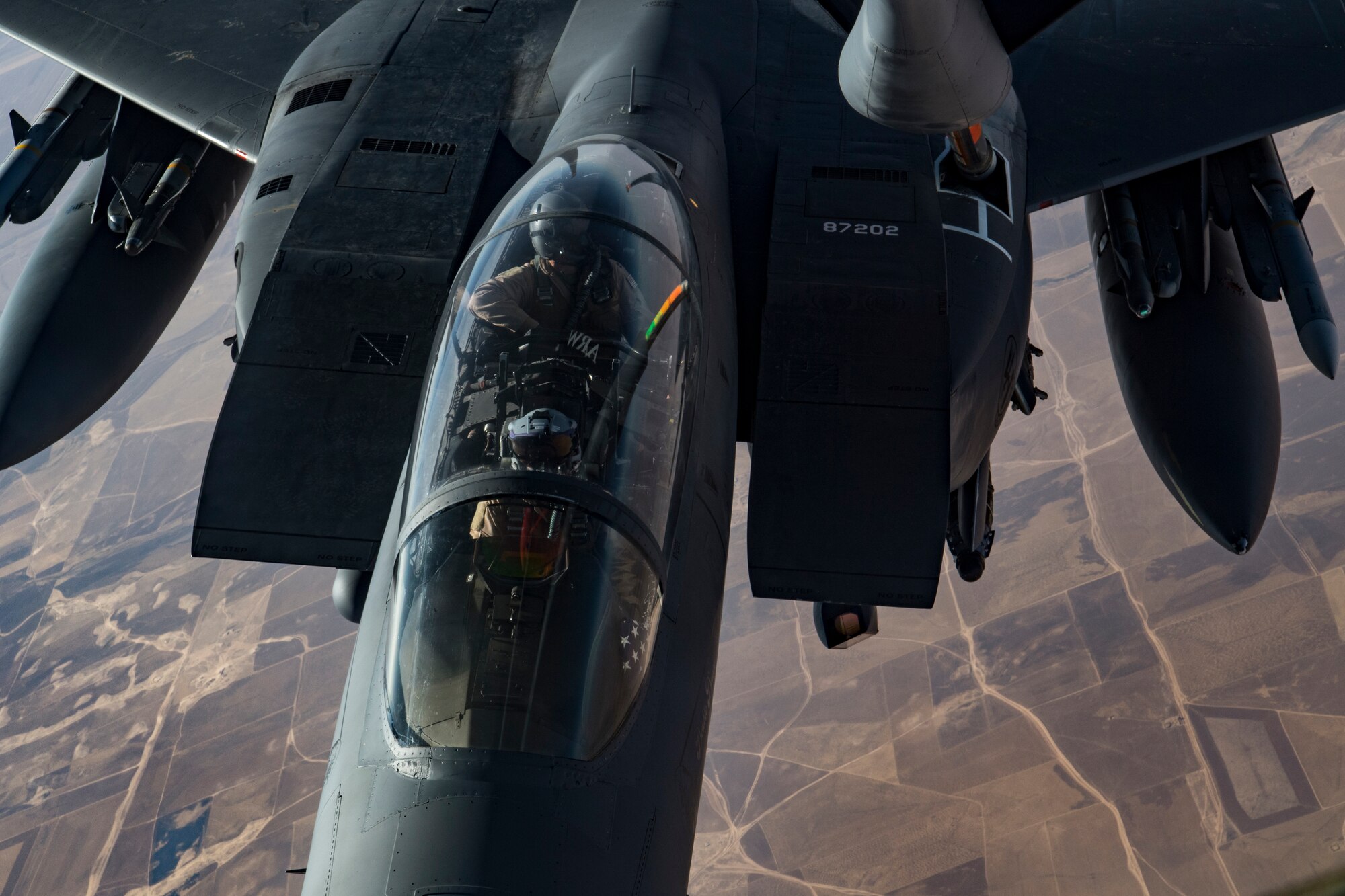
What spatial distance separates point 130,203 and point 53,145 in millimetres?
1594

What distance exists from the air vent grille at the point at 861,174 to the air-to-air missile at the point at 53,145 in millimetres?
7960

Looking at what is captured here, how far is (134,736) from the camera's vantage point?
35688mm

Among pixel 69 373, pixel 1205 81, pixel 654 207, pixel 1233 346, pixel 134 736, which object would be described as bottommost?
pixel 134 736

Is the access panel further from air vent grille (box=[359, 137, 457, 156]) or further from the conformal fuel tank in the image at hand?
the conformal fuel tank

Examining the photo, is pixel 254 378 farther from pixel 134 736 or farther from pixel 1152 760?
pixel 134 736

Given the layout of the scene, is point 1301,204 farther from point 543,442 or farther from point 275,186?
point 275,186

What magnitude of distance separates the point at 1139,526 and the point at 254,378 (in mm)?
28944

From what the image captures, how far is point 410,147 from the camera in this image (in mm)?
8094

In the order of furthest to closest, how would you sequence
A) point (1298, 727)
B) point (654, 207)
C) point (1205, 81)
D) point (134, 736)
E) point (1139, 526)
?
point (134, 736), point (1139, 526), point (1298, 727), point (1205, 81), point (654, 207)

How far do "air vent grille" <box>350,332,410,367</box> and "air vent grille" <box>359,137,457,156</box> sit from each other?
1932 millimetres

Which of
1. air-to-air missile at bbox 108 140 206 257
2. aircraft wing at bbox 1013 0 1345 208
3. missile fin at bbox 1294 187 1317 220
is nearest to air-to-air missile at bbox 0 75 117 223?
air-to-air missile at bbox 108 140 206 257

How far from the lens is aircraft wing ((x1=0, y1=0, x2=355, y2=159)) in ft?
32.0

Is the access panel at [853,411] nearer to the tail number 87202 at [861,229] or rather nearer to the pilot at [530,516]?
the tail number 87202 at [861,229]

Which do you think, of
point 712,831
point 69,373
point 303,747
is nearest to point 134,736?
point 303,747
